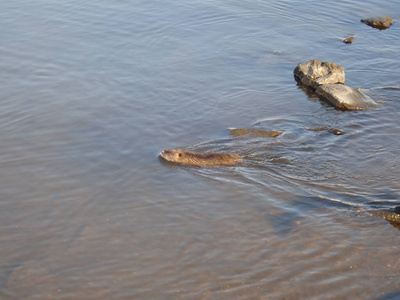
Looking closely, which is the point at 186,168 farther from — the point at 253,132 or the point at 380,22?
the point at 380,22

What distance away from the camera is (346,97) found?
10.9 metres

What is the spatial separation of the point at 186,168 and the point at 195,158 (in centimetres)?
21

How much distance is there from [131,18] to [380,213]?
10.0m

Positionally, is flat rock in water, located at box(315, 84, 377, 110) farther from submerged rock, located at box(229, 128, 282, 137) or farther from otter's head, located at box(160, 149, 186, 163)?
otter's head, located at box(160, 149, 186, 163)

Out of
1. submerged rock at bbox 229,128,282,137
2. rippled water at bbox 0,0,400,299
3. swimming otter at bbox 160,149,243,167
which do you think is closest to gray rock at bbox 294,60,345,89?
rippled water at bbox 0,0,400,299

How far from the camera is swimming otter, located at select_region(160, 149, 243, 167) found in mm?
8555

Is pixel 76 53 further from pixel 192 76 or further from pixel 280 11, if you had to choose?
pixel 280 11

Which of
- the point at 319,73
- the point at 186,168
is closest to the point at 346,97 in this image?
the point at 319,73

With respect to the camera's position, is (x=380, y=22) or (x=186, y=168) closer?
(x=186, y=168)

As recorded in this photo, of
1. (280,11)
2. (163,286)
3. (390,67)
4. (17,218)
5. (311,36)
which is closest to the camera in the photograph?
(163,286)

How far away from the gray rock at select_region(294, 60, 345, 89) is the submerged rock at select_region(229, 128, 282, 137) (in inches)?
97.6

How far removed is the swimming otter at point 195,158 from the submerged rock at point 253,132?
1.11 m

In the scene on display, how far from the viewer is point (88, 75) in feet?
38.3

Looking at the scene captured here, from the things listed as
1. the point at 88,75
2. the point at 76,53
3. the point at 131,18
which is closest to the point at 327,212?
the point at 88,75
